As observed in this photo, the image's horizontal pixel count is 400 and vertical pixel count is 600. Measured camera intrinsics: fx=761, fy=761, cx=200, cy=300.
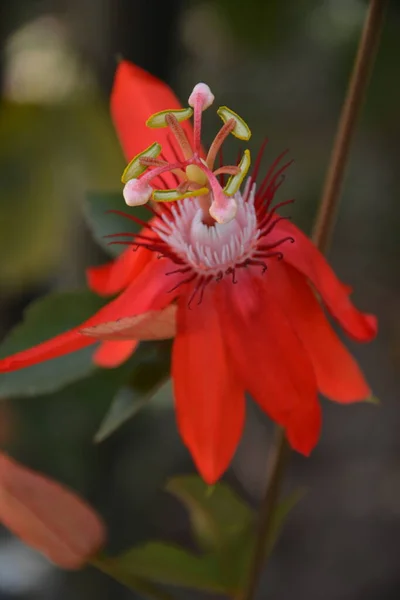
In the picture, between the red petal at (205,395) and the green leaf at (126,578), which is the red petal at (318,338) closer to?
the red petal at (205,395)

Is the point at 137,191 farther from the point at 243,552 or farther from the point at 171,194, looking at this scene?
the point at 243,552

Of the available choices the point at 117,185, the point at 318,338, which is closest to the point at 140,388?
the point at 318,338

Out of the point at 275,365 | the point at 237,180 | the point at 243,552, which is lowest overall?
the point at 243,552

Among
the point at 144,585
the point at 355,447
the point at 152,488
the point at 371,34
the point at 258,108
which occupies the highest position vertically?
the point at 371,34


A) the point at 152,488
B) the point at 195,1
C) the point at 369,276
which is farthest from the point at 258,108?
the point at 152,488

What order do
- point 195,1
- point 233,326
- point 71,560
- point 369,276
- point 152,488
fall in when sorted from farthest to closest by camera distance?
point 369,276 → point 152,488 → point 195,1 → point 71,560 → point 233,326

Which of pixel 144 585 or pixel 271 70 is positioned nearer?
→ pixel 144 585

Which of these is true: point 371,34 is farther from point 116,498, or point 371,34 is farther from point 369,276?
point 369,276
